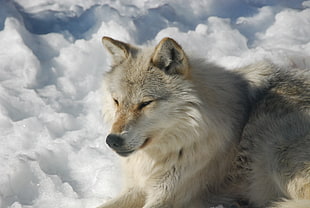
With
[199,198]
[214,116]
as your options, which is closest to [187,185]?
[199,198]

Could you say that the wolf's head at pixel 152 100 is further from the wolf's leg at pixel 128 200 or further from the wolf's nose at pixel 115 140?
the wolf's leg at pixel 128 200

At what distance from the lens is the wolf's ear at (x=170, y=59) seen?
3732 mm

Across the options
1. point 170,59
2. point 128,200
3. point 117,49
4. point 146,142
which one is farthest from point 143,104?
point 128,200

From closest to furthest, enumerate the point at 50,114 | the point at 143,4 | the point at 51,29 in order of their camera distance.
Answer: the point at 50,114, the point at 51,29, the point at 143,4

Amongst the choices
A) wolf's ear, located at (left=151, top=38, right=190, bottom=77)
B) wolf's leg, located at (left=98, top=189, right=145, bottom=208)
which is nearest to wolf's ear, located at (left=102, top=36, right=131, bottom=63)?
wolf's ear, located at (left=151, top=38, right=190, bottom=77)

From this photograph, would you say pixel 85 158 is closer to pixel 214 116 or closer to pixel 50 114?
pixel 50 114

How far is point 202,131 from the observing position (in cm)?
387

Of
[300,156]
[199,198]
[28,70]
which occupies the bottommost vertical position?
[28,70]

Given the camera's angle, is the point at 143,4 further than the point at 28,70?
Yes

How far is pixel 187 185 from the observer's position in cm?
414

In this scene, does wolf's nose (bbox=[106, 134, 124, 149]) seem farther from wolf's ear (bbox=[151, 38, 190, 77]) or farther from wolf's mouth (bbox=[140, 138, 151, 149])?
wolf's ear (bbox=[151, 38, 190, 77])

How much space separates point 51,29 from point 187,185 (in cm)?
477

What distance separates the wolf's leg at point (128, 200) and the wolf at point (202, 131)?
1 cm

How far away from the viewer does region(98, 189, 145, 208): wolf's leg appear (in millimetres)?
4258
